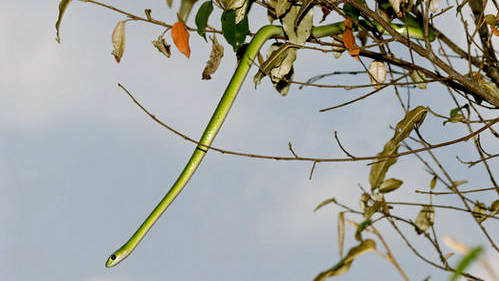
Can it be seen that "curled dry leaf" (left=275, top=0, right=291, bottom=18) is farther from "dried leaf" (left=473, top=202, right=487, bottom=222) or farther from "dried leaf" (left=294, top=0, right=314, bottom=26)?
"dried leaf" (left=473, top=202, right=487, bottom=222)

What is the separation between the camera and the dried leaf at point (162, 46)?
2.38 meters

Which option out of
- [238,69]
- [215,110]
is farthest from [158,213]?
[238,69]

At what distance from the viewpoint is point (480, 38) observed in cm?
306

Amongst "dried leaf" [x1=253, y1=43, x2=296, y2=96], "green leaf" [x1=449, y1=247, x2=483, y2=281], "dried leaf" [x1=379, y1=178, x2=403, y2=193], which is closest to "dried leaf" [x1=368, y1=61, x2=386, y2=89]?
"dried leaf" [x1=253, y1=43, x2=296, y2=96]

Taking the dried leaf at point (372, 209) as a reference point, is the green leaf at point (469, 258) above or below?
below

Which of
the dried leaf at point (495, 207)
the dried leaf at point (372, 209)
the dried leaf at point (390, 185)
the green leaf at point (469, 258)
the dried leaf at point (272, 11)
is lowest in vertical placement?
the green leaf at point (469, 258)

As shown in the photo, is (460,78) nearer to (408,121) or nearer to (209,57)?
(408,121)

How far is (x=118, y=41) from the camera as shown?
226 centimetres

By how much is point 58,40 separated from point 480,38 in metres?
2.04

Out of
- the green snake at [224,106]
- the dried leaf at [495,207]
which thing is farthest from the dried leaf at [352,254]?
the green snake at [224,106]

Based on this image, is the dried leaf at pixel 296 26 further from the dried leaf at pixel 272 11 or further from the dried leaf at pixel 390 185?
the dried leaf at pixel 390 185

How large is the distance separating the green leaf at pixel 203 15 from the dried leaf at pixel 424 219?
112cm

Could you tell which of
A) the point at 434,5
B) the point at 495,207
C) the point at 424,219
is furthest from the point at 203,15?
the point at 495,207

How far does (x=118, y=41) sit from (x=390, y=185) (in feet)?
3.71
